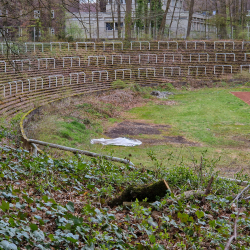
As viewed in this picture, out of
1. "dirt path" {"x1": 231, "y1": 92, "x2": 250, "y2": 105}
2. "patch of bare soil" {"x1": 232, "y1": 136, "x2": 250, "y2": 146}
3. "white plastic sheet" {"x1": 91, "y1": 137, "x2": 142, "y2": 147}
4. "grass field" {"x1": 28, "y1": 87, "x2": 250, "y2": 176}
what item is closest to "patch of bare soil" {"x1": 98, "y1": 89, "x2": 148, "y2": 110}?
"grass field" {"x1": 28, "y1": 87, "x2": 250, "y2": 176}

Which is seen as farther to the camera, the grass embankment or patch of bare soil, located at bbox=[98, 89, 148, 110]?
patch of bare soil, located at bbox=[98, 89, 148, 110]

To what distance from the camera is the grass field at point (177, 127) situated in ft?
41.2

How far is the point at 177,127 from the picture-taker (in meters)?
17.0

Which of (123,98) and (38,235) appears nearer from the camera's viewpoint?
(38,235)

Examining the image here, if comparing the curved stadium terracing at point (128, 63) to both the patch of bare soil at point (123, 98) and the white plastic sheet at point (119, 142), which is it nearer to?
the patch of bare soil at point (123, 98)

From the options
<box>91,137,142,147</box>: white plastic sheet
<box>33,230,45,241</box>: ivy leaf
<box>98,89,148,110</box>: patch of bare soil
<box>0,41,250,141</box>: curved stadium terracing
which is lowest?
<box>91,137,142,147</box>: white plastic sheet

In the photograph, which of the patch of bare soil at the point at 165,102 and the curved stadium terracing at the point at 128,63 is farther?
the curved stadium terracing at the point at 128,63

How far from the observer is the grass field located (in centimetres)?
1256

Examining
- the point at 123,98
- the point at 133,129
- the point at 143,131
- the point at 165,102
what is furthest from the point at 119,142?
the point at 165,102

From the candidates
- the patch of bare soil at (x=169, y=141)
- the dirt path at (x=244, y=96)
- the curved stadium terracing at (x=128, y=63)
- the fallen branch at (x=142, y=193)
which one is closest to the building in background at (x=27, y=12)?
the fallen branch at (x=142, y=193)

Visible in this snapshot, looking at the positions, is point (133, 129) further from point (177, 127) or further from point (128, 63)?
point (128, 63)

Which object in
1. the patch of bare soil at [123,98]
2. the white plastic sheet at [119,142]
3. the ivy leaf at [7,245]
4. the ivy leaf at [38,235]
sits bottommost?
the white plastic sheet at [119,142]

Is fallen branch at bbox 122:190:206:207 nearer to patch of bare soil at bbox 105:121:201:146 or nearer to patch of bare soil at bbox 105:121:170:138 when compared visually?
patch of bare soil at bbox 105:121:201:146

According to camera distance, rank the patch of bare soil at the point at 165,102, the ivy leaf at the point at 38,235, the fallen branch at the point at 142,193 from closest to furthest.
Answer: the ivy leaf at the point at 38,235 → the fallen branch at the point at 142,193 → the patch of bare soil at the point at 165,102
